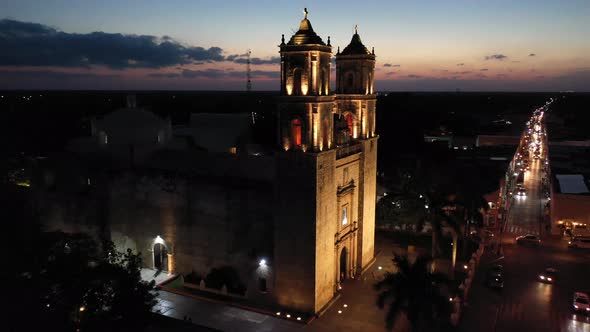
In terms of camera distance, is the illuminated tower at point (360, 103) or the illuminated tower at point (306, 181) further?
the illuminated tower at point (360, 103)

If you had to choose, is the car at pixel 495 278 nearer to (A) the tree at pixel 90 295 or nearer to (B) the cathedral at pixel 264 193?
(B) the cathedral at pixel 264 193

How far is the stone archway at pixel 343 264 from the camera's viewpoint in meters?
28.8

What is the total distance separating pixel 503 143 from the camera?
265 feet

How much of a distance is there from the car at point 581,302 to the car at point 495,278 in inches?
152

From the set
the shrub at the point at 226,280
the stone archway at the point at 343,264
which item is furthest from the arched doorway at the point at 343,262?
the shrub at the point at 226,280

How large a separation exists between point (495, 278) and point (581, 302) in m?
4.54

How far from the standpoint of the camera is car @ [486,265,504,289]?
1105 inches

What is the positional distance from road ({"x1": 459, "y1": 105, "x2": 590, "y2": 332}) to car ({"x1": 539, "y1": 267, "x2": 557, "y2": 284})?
0.29m

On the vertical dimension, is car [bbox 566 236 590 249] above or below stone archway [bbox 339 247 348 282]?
below

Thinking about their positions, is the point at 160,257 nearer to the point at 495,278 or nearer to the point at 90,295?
the point at 90,295

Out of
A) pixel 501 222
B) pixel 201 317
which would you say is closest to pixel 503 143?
pixel 501 222

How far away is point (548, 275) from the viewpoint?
98.0 feet

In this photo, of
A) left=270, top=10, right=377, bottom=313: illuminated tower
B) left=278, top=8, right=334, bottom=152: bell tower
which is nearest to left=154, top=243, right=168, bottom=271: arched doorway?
left=270, top=10, right=377, bottom=313: illuminated tower

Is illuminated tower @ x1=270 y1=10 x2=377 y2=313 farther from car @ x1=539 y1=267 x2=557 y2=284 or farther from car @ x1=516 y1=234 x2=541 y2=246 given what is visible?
car @ x1=516 y1=234 x2=541 y2=246
